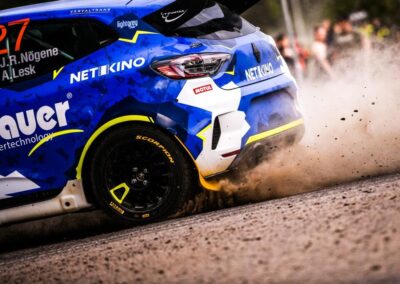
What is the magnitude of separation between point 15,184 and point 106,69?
1.26 metres

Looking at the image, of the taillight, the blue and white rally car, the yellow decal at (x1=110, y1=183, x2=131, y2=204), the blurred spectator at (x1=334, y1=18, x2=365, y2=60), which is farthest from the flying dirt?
the blurred spectator at (x1=334, y1=18, x2=365, y2=60)

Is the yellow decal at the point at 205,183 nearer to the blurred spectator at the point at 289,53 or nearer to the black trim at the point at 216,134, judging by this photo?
the black trim at the point at 216,134

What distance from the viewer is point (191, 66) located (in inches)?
194

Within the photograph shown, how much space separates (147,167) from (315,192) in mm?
1372

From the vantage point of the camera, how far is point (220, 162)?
4.99 meters

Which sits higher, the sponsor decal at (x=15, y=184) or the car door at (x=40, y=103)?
the car door at (x=40, y=103)

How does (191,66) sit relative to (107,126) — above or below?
above

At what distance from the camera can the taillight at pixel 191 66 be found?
4.92m

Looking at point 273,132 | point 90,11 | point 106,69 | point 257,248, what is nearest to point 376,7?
point 273,132

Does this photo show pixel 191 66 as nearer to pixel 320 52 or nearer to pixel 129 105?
pixel 129 105

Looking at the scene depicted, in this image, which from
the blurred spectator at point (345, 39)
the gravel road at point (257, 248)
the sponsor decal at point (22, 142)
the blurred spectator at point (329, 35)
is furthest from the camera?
the blurred spectator at point (329, 35)

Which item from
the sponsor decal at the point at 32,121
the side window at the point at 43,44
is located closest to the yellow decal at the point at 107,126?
the sponsor decal at the point at 32,121

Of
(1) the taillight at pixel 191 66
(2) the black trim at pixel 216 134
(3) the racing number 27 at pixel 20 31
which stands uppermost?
(3) the racing number 27 at pixel 20 31

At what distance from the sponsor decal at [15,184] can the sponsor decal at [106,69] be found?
3.05ft
